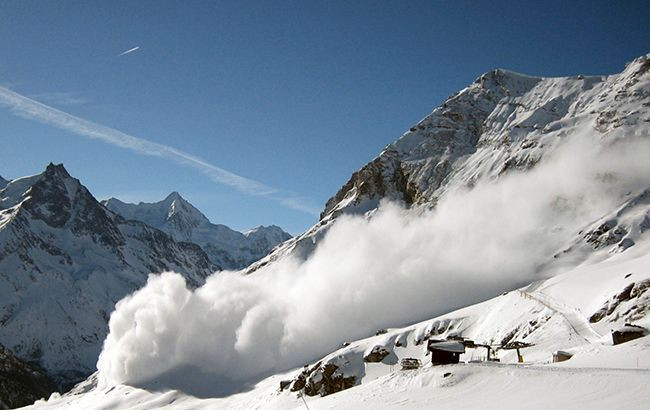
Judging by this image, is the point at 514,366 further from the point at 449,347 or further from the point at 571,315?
the point at 571,315

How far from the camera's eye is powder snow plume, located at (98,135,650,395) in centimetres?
11425

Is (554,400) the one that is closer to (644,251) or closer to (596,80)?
(644,251)

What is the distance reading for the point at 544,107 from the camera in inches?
7141

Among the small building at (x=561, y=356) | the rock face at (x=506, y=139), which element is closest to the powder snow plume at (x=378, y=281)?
the rock face at (x=506, y=139)

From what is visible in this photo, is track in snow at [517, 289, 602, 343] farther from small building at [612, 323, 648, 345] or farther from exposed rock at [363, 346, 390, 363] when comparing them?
exposed rock at [363, 346, 390, 363]

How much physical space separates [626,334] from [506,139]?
456 ft

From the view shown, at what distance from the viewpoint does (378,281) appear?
129500 millimetres

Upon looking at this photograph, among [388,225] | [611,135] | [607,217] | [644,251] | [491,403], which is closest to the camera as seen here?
[491,403]

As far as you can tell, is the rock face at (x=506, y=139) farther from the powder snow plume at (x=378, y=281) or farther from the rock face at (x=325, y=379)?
the rock face at (x=325, y=379)

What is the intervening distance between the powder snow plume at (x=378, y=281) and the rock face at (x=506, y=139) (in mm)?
7034

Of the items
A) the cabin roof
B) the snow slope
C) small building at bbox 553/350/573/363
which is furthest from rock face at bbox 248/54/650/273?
the cabin roof

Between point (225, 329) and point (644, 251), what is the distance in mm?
96379

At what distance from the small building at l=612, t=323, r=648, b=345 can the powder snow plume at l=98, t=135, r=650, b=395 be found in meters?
58.5

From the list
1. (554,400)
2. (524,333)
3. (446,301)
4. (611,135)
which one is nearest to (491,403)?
(554,400)
